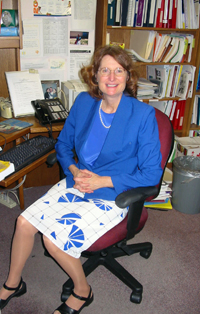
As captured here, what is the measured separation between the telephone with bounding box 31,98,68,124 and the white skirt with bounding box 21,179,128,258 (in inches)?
27.0

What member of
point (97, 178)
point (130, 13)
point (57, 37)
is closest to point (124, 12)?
point (130, 13)

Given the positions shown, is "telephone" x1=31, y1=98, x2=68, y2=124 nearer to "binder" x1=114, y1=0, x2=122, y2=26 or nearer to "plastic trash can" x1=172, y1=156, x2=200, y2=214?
"binder" x1=114, y1=0, x2=122, y2=26

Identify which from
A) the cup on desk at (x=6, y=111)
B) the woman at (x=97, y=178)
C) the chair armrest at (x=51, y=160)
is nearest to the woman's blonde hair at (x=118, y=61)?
the woman at (x=97, y=178)

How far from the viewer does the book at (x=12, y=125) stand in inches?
75.1

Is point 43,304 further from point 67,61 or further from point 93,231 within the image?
point 67,61

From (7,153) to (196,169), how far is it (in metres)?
1.51

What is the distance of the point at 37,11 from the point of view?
7.26ft

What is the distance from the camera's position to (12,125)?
1.99 metres

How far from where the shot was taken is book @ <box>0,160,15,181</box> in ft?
5.19

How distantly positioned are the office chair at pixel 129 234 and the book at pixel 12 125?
44cm

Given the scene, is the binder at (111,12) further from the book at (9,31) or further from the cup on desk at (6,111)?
the cup on desk at (6,111)

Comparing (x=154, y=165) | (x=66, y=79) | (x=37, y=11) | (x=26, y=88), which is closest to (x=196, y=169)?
(x=154, y=165)

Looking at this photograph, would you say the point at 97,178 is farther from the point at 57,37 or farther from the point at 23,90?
the point at 57,37

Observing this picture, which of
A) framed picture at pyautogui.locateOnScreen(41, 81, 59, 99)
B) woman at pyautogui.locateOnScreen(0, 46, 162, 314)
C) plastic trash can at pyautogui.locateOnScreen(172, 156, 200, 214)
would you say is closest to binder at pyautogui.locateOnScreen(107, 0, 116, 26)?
framed picture at pyautogui.locateOnScreen(41, 81, 59, 99)
